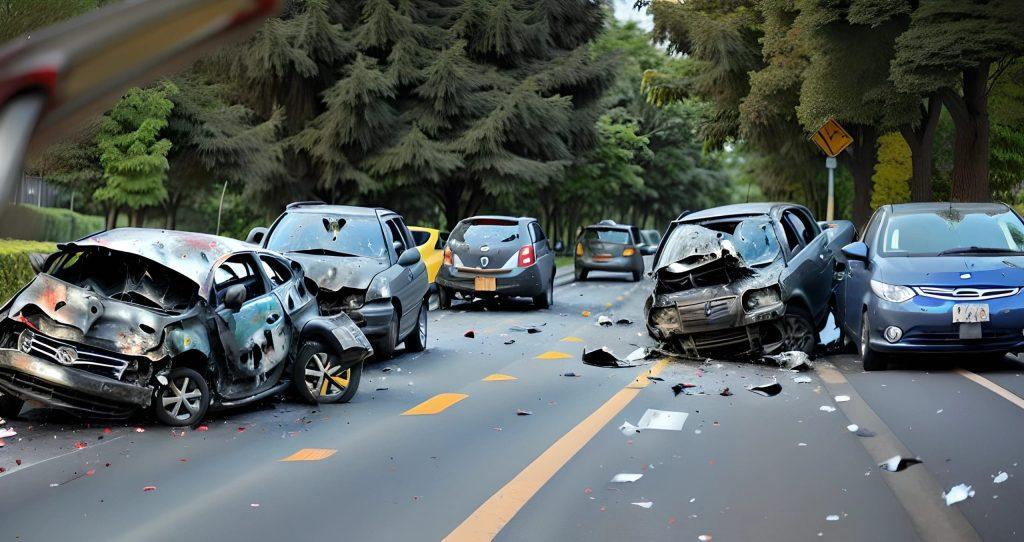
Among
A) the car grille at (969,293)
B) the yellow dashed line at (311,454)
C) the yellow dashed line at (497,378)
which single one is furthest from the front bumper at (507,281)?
the yellow dashed line at (311,454)

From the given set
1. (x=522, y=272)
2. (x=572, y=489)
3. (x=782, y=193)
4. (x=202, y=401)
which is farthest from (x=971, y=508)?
(x=782, y=193)

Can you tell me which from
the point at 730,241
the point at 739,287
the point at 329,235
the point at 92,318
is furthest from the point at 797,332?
the point at 92,318

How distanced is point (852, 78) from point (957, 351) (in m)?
13.7

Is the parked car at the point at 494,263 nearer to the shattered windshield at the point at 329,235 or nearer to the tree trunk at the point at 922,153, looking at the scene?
the shattered windshield at the point at 329,235

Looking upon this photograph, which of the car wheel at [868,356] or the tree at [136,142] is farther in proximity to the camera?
the tree at [136,142]

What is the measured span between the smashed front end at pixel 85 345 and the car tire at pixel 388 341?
437 centimetres

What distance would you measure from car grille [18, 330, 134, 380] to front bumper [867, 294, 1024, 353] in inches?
287

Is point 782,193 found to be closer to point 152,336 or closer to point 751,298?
point 751,298

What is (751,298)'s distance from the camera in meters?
12.9

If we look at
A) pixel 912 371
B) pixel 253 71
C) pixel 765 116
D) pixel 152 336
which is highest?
pixel 253 71

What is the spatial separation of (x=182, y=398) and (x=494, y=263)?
12.9m

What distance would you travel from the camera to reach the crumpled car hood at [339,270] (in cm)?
1310

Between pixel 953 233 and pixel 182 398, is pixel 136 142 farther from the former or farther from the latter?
pixel 953 233

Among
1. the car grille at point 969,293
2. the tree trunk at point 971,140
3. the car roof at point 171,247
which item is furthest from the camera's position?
the tree trunk at point 971,140
